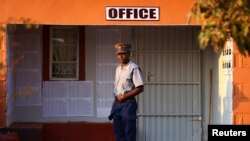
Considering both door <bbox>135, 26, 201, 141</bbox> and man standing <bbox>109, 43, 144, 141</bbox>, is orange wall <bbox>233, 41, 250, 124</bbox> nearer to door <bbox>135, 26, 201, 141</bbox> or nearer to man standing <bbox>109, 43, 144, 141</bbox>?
door <bbox>135, 26, 201, 141</bbox>

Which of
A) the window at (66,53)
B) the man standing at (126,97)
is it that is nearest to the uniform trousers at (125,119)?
the man standing at (126,97)

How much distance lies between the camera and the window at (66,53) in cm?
1180

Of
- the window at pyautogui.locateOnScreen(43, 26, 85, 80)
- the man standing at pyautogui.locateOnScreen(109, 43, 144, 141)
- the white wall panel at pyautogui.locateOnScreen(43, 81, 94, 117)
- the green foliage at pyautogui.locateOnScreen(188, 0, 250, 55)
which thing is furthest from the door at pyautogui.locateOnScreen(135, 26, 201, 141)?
the green foliage at pyautogui.locateOnScreen(188, 0, 250, 55)

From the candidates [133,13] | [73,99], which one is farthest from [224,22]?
[73,99]

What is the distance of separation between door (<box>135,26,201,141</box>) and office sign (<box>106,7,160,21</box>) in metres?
1.50

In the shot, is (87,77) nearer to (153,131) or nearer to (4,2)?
A: (153,131)

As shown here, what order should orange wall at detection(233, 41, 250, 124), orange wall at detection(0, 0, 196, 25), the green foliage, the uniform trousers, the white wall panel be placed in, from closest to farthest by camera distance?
the green foliage → the uniform trousers → orange wall at detection(0, 0, 196, 25) → orange wall at detection(233, 41, 250, 124) → the white wall panel

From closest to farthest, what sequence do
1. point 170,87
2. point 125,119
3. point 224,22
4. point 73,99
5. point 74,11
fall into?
1. point 224,22
2. point 125,119
3. point 74,11
4. point 73,99
5. point 170,87

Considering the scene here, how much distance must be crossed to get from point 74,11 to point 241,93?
126 inches

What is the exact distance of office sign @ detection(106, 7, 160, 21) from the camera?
33.8ft

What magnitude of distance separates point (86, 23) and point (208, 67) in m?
2.96

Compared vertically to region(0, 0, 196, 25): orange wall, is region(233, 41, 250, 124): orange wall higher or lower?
lower

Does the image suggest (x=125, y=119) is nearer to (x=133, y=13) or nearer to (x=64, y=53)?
(x=133, y=13)

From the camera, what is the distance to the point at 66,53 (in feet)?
39.0
